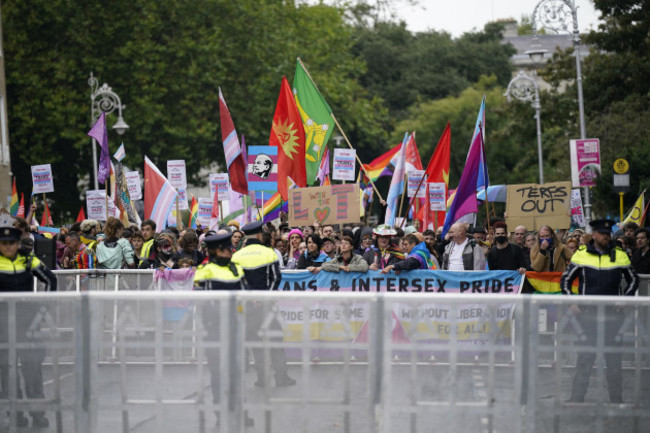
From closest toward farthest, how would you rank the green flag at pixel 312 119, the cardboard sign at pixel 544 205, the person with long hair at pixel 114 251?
1. the person with long hair at pixel 114 251
2. the cardboard sign at pixel 544 205
3. the green flag at pixel 312 119

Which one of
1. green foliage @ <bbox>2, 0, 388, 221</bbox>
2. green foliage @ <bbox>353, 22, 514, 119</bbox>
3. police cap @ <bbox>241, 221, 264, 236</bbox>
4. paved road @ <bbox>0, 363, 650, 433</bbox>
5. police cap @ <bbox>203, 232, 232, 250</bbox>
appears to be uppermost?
green foliage @ <bbox>353, 22, 514, 119</bbox>

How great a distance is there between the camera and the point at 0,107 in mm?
34312

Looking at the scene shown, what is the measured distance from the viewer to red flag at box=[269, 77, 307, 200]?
18656 millimetres

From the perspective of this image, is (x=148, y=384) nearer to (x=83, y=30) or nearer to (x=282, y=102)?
(x=282, y=102)

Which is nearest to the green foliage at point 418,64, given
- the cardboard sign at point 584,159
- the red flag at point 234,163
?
the cardboard sign at point 584,159

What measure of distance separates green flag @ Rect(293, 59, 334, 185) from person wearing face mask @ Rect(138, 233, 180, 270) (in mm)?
4675

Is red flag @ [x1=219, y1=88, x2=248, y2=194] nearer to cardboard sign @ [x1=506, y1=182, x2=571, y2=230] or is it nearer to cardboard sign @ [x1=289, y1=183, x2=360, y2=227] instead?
cardboard sign @ [x1=289, y1=183, x2=360, y2=227]

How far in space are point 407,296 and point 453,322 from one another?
0.40 m

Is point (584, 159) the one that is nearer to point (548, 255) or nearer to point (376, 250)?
point (548, 255)

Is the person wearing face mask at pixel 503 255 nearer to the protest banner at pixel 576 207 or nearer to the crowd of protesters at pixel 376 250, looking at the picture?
the crowd of protesters at pixel 376 250

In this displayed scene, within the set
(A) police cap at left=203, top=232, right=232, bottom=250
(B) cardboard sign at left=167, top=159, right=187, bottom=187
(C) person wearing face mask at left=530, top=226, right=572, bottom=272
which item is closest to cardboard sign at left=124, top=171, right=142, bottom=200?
(B) cardboard sign at left=167, top=159, right=187, bottom=187

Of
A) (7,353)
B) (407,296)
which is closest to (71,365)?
(7,353)

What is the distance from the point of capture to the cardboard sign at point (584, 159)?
22219 mm

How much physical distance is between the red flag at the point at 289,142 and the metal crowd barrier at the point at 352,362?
1100 centimetres
